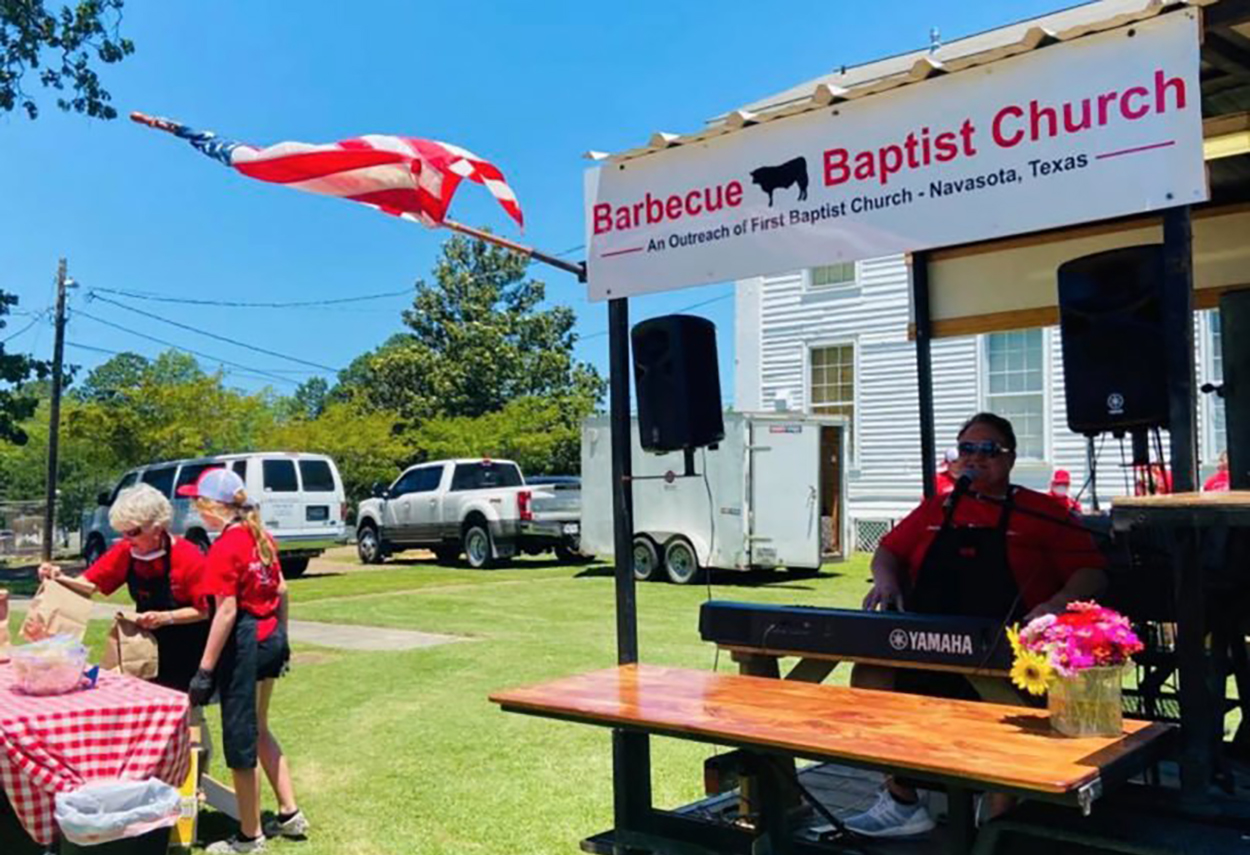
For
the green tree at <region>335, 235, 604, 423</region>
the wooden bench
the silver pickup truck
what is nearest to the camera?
the wooden bench

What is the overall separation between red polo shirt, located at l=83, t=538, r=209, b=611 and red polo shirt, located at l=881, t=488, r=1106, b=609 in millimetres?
3071

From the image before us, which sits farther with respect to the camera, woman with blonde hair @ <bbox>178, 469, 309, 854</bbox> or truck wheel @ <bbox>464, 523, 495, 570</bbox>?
truck wheel @ <bbox>464, 523, 495, 570</bbox>

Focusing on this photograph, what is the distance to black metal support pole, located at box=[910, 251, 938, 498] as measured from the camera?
6145 mm

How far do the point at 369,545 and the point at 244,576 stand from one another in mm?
17132

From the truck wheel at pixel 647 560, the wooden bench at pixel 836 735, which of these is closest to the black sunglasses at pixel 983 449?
the wooden bench at pixel 836 735

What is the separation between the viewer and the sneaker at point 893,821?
12.5ft

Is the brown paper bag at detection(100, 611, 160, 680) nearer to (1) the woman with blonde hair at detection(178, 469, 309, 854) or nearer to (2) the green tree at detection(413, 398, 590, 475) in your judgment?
(1) the woman with blonde hair at detection(178, 469, 309, 854)

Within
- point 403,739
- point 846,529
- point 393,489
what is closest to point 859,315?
point 846,529

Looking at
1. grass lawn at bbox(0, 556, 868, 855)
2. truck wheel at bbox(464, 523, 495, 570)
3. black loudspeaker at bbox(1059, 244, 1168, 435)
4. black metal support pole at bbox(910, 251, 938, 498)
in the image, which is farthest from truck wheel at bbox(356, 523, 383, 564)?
black loudspeaker at bbox(1059, 244, 1168, 435)

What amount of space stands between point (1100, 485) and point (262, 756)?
45.4 ft

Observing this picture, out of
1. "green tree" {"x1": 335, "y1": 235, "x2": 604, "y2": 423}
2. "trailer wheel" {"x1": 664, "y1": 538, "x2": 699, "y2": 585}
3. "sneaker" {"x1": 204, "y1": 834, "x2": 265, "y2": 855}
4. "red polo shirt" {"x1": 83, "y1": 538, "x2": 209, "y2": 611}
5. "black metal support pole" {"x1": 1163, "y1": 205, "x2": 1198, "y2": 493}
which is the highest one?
"green tree" {"x1": 335, "y1": 235, "x2": 604, "y2": 423}

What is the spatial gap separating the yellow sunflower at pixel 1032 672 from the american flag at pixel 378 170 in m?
3.04

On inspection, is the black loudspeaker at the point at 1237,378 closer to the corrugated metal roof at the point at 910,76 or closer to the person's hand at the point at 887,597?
the corrugated metal roof at the point at 910,76

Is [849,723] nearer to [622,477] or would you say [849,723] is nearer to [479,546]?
[622,477]
